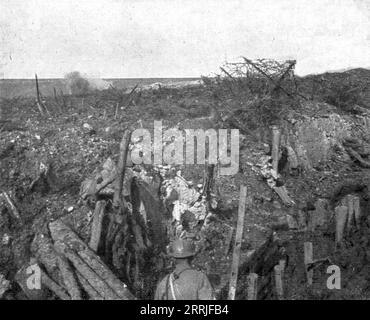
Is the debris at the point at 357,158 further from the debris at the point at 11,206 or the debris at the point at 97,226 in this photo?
the debris at the point at 11,206

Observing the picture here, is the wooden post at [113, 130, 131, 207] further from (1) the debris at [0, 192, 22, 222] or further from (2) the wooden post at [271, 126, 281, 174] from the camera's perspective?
(2) the wooden post at [271, 126, 281, 174]

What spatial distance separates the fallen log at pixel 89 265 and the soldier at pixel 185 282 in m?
2.26

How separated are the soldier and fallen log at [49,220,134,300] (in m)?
2.26

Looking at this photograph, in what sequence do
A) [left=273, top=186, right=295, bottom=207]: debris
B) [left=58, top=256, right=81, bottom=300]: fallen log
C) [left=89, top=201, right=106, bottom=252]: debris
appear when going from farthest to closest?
1. [left=273, top=186, right=295, bottom=207]: debris
2. [left=89, top=201, right=106, bottom=252]: debris
3. [left=58, top=256, right=81, bottom=300]: fallen log

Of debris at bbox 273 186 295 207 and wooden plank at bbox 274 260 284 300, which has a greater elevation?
debris at bbox 273 186 295 207

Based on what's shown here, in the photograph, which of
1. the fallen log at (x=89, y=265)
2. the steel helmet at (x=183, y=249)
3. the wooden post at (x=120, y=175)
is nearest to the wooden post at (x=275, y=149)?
the wooden post at (x=120, y=175)

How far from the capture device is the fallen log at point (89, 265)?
593 cm

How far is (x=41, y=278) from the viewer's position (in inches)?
252

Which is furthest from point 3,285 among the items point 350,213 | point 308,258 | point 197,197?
point 350,213

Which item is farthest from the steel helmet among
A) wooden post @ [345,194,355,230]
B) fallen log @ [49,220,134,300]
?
wooden post @ [345,194,355,230]

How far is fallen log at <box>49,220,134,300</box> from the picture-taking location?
5926mm

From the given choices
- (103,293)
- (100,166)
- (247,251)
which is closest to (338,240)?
(247,251)

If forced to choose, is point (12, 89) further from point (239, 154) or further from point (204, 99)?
point (239, 154)
